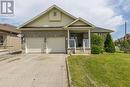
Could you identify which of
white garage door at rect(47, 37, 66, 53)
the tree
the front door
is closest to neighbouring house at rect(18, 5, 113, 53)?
white garage door at rect(47, 37, 66, 53)

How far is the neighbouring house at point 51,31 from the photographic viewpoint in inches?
1192

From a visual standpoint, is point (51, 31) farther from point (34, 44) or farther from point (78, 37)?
point (78, 37)

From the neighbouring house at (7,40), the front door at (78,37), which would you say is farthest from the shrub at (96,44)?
the neighbouring house at (7,40)

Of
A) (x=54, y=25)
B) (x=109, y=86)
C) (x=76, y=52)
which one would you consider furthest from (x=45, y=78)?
(x=54, y=25)

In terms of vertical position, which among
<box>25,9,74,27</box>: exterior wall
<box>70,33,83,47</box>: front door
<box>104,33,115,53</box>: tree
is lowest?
<box>104,33,115,53</box>: tree

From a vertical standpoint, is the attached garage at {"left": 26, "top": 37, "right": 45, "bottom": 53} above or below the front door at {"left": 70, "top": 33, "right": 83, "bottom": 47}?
below

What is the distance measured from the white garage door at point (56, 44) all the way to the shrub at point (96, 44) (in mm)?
3895

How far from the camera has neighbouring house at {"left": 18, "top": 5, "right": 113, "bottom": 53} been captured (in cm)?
3029

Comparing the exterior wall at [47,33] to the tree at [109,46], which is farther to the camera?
the tree at [109,46]

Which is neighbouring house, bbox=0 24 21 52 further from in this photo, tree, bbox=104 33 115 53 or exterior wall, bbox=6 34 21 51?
tree, bbox=104 33 115 53

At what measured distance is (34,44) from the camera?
3097 cm

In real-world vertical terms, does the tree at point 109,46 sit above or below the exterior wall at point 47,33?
below

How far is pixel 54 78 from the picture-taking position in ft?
40.2

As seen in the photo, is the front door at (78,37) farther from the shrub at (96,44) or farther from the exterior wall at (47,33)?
the exterior wall at (47,33)
